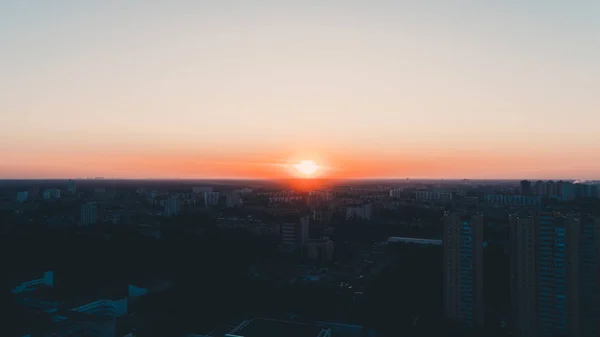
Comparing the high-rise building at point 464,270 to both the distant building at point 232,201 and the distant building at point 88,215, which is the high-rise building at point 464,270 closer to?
the distant building at point 88,215

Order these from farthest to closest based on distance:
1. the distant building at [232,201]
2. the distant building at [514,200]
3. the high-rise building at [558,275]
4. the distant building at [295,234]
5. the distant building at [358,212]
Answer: the distant building at [232,201] → the distant building at [514,200] → the distant building at [358,212] → the distant building at [295,234] → the high-rise building at [558,275]

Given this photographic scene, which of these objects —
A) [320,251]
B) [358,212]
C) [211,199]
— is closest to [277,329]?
[320,251]

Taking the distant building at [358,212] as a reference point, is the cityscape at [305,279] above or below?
below

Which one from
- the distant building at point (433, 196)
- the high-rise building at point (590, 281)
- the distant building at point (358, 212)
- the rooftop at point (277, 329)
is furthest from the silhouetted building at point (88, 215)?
the distant building at point (433, 196)

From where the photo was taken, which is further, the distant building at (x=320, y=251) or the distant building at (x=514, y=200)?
the distant building at (x=514, y=200)

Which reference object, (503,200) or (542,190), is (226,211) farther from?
(542,190)

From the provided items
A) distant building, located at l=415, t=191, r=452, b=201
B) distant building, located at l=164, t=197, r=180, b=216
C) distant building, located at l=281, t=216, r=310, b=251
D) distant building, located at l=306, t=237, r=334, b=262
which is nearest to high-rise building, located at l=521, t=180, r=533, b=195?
distant building, located at l=415, t=191, r=452, b=201

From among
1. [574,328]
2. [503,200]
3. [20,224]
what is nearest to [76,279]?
[20,224]
